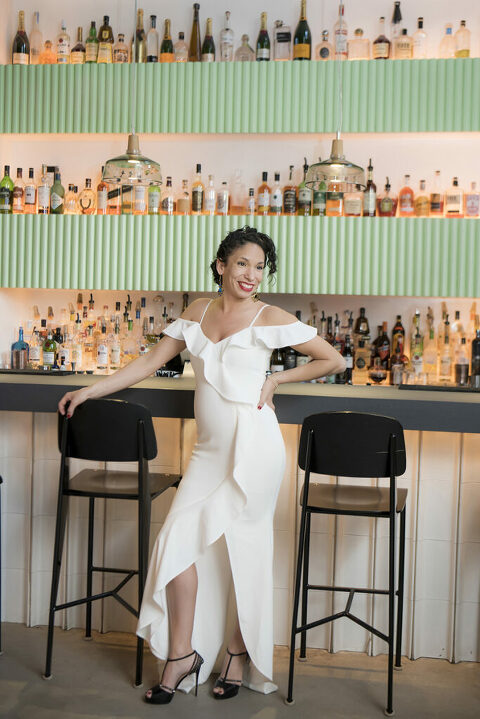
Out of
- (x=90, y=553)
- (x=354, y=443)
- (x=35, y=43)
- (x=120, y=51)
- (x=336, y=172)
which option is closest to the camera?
(x=354, y=443)

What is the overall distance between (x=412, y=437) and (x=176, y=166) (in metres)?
2.24

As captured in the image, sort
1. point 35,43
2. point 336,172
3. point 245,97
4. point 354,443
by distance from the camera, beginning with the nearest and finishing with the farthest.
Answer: point 354,443 → point 336,172 → point 245,97 → point 35,43

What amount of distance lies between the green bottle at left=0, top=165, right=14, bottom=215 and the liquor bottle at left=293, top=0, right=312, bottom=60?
1624 millimetres

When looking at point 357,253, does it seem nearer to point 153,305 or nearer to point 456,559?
point 153,305

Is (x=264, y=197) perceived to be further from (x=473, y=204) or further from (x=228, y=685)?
(x=228, y=685)

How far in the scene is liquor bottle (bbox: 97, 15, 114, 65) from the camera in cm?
396

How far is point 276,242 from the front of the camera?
3805mm

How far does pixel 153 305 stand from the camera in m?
4.20

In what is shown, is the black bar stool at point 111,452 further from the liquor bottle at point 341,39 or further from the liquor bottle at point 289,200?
the liquor bottle at point 341,39

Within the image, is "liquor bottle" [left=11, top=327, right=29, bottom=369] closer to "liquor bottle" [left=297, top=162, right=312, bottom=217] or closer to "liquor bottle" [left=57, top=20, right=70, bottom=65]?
"liquor bottle" [left=57, top=20, right=70, bottom=65]

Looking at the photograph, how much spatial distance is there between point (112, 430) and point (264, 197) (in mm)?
1987

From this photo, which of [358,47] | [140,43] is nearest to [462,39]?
[358,47]

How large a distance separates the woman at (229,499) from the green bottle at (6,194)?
199 centimetres

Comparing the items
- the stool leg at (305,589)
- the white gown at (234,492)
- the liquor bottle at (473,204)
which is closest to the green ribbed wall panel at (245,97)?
the liquor bottle at (473,204)
